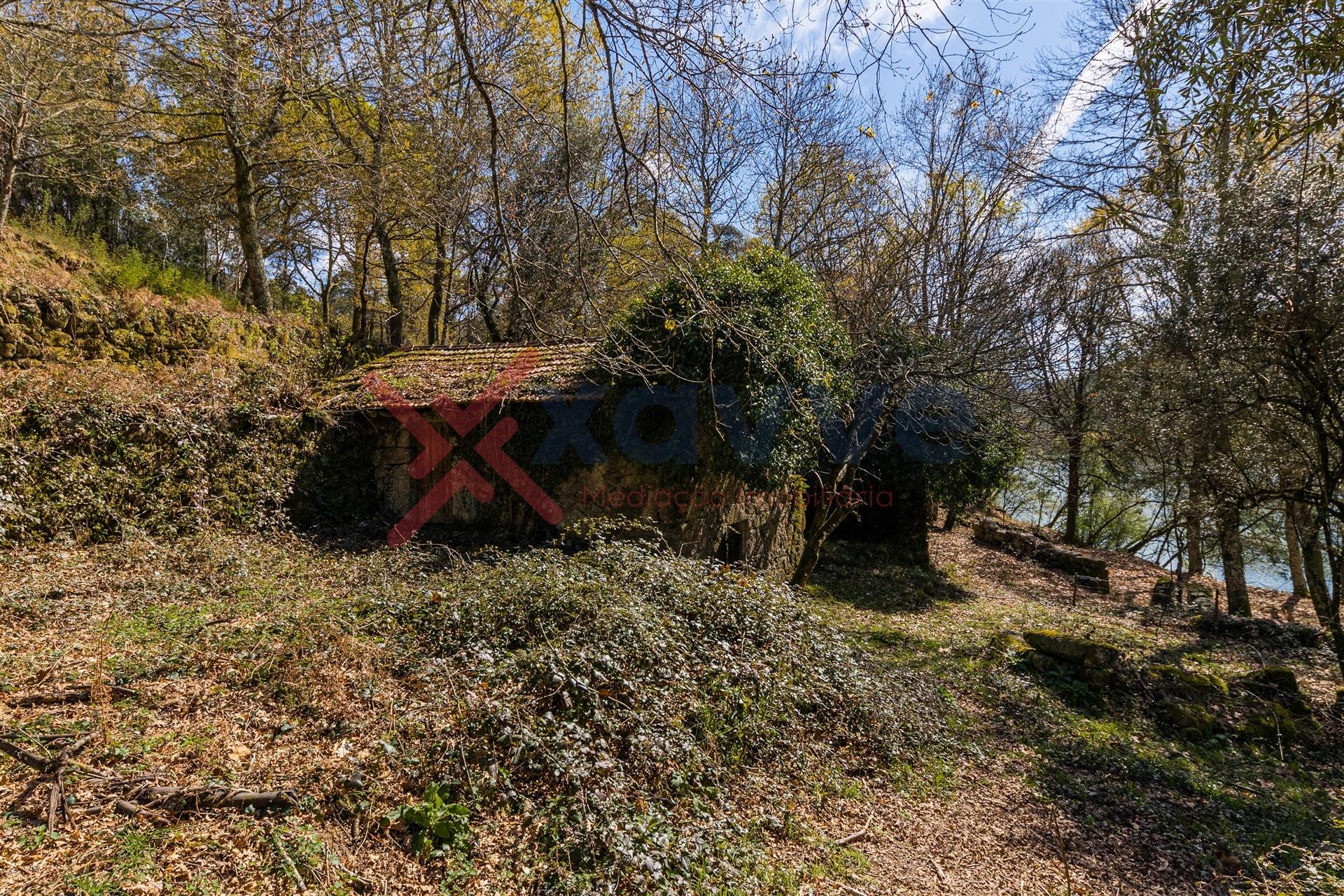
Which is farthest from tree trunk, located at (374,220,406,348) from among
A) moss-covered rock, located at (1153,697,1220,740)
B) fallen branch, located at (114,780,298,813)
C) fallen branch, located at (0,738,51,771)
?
moss-covered rock, located at (1153,697,1220,740)

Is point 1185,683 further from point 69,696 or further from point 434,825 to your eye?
point 69,696

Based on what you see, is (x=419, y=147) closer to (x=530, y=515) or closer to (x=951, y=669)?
(x=530, y=515)

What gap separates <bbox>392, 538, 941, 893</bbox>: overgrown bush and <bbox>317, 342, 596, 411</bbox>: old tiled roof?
3.95 metres

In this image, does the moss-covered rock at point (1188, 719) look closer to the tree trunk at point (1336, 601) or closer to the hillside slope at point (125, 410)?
the tree trunk at point (1336, 601)

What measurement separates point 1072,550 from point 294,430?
62.7ft

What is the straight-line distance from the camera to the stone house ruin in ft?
31.8

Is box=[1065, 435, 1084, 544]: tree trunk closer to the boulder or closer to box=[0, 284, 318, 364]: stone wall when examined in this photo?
the boulder

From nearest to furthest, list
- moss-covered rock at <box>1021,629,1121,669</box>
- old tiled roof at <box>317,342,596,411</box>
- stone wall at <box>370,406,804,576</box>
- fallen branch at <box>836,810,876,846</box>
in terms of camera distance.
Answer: fallen branch at <box>836,810,876,846</box>, moss-covered rock at <box>1021,629,1121,669</box>, stone wall at <box>370,406,804,576</box>, old tiled roof at <box>317,342,596,411</box>

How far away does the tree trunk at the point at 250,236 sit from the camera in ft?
41.9

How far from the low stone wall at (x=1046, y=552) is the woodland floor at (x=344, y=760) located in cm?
591

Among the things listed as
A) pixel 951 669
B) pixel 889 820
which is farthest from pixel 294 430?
pixel 951 669

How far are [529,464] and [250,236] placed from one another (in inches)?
337

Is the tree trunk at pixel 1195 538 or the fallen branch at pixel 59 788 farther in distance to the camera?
the tree trunk at pixel 1195 538

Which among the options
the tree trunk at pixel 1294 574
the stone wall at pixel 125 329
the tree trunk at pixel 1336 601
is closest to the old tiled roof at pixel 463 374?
the stone wall at pixel 125 329
